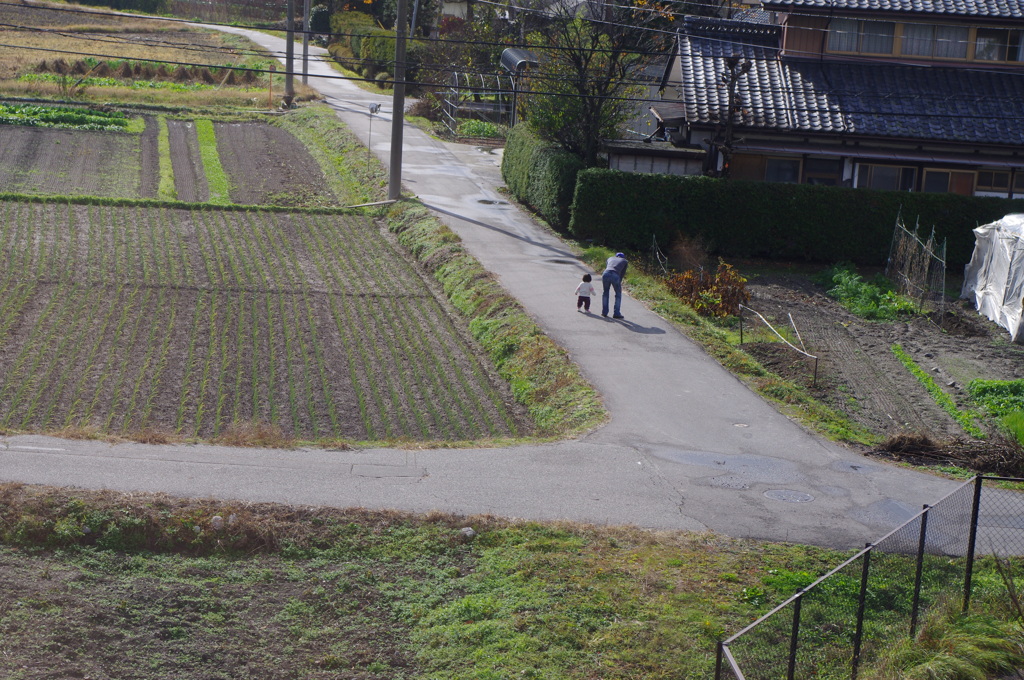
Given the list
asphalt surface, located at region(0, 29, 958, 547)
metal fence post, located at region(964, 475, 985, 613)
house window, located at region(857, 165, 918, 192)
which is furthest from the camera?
house window, located at region(857, 165, 918, 192)

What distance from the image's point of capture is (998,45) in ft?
102

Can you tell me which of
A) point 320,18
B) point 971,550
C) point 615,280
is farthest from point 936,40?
point 320,18

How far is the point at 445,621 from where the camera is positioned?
32.0 ft

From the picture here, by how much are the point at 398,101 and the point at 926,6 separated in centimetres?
1619

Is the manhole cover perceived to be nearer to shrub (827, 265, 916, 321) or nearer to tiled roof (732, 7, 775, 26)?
shrub (827, 265, 916, 321)

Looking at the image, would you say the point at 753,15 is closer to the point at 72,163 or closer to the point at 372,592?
the point at 72,163

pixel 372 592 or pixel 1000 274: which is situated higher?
pixel 1000 274

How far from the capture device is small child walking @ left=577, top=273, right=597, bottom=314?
2072cm

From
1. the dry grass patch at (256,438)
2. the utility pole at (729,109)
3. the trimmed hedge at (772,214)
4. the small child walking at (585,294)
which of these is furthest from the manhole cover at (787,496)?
the utility pole at (729,109)

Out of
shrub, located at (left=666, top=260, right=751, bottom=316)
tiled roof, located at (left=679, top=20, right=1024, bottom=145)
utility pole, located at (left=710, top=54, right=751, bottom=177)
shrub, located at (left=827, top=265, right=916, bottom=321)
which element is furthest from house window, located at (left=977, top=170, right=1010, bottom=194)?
shrub, located at (left=666, top=260, right=751, bottom=316)

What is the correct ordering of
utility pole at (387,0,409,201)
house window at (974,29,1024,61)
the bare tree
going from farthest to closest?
Result: house window at (974,29,1024,61) < the bare tree < utility pole at (387,0,409,201)

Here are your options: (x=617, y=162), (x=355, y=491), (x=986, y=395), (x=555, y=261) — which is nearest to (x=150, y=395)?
(x=355, y=491)

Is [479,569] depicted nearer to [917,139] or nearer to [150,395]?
[150,395]

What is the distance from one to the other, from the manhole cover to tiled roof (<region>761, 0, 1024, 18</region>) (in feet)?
70.0
